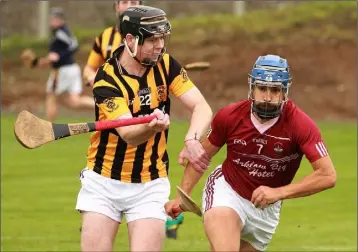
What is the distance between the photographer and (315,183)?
7215 millimetres

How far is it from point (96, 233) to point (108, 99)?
85cm

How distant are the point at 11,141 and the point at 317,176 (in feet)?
43.9

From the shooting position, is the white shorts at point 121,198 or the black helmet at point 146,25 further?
the white shorts at point 121,198

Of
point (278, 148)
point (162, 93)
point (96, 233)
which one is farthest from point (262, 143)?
point (96, 233)

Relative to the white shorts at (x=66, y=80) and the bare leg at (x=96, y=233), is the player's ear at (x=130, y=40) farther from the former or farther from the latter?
the white shorts at (x=66, y=80)

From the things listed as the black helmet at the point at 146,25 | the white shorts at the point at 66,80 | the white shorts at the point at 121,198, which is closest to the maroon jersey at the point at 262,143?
the white shorts at the point at 121,198

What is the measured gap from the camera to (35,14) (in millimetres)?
28156

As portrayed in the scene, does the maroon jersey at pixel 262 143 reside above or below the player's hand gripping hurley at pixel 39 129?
below

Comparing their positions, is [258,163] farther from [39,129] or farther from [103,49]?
[103,49]

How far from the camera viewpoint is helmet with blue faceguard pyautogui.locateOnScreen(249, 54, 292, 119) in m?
7.30

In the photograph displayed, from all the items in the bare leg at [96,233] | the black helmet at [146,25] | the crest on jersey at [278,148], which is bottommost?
the bare leg at [96,233]

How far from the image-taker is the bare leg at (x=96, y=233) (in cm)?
734

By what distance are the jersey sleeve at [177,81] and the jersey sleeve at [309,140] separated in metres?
0.78

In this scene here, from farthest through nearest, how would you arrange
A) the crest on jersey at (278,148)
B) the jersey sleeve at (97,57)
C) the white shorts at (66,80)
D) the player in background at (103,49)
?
the white shorts at (66,80)
the jersey sleeve at (97,57)
the player in background at (103,49)
the crest on jersey at (278,148)
